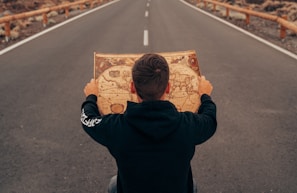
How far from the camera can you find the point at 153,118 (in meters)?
2.04

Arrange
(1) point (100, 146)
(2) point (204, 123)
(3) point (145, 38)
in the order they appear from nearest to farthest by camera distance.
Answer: (2) point (204, 123), (1) point (100, 146), (3) point (145, 38)

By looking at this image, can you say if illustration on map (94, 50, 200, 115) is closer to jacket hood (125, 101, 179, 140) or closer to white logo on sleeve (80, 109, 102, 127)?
white logo on sleeve (80, 109, 102, 127)

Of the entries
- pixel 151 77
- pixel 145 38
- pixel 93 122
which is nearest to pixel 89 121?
pixel 93 122

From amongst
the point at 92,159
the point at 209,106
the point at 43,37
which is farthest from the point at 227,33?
the point at 209,106

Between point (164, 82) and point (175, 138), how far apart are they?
1.01 feet

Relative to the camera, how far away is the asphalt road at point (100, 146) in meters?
4.26

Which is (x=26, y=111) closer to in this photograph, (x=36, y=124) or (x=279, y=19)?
(x=36, y=124)

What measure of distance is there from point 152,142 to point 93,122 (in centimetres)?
41

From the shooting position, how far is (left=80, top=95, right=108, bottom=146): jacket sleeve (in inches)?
85.1

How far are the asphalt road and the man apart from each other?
204 cm

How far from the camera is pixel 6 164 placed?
458cm

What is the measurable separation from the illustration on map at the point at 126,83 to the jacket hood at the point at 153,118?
1.35ft

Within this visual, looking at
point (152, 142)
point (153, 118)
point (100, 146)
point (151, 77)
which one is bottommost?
point (100, 146)

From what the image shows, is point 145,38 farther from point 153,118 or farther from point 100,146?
point 153,118
